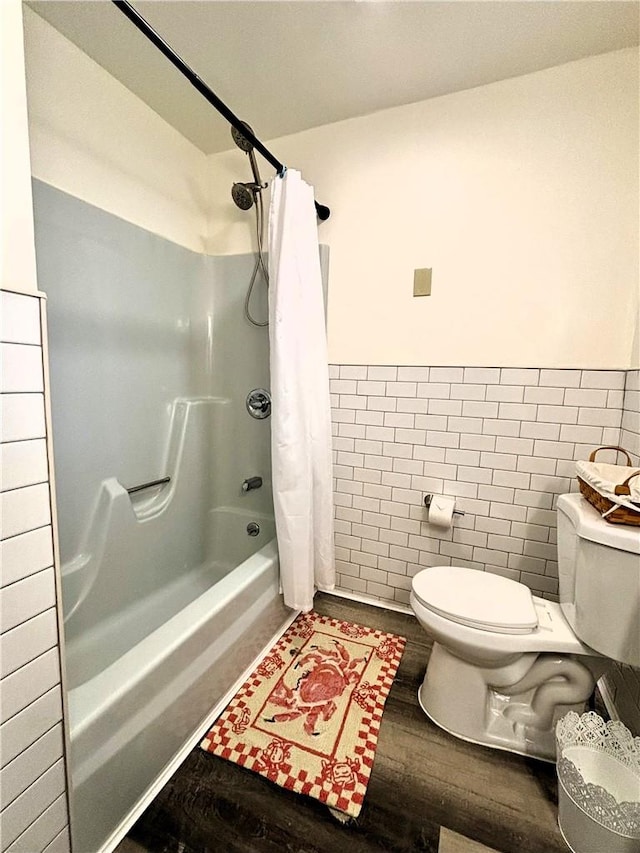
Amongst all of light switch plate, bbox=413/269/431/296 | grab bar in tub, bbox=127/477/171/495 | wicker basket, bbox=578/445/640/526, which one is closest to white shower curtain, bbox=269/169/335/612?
light switch plate, bbox=413/269/431/296

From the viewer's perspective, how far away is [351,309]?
1758 millimetres

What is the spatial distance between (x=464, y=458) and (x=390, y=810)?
120 centimetres

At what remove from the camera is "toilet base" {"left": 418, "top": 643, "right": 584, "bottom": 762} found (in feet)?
3.68

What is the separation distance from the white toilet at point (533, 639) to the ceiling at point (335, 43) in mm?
1596

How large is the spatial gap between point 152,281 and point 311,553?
147 cm

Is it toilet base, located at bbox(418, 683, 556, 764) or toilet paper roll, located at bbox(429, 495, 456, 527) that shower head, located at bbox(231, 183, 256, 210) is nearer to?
toilet paper roll, located at bbox(429, 495, 456, 527)

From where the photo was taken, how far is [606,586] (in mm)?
975

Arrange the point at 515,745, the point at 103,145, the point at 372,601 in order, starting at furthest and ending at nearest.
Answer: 1. the point at 372,601
2. the point at 103,145
3. the point at 515,745

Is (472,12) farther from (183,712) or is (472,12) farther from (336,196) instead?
(183,712)

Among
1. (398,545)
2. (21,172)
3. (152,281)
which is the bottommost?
(398,545)

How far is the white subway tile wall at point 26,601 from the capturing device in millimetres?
614

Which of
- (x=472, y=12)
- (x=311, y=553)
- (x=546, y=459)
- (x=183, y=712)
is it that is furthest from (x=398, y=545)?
(x=472, y=12)

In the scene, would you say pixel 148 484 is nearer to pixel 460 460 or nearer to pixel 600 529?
pixel 460 460

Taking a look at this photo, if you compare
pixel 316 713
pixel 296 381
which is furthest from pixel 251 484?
pixel 316 713
